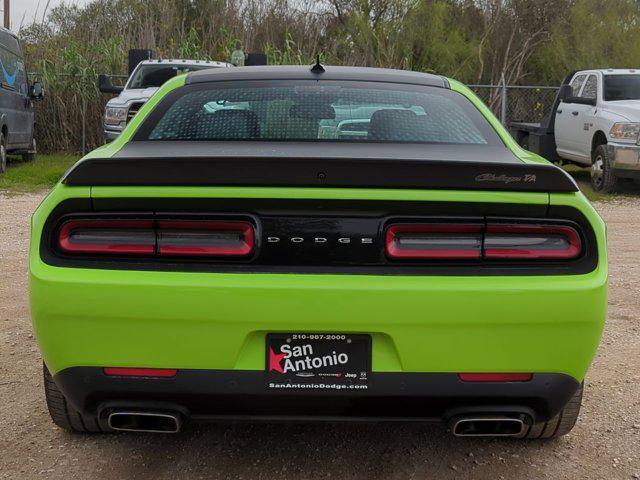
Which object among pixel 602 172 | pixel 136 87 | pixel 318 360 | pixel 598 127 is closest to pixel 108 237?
pixel 318 360

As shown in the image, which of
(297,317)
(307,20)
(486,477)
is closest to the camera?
(297,317)

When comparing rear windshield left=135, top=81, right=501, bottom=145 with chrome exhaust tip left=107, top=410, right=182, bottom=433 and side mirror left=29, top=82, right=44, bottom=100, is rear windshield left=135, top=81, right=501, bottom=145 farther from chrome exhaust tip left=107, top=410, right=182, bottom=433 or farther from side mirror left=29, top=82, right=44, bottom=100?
side mirror left=29, top=82, right=44, bottom=100

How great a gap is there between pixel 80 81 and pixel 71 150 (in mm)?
1480

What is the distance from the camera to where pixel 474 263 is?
2.54 metres

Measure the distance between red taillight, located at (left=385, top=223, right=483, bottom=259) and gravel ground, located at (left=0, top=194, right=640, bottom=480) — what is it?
0.92 metres

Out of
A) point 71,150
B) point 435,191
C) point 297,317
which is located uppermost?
point 435,191

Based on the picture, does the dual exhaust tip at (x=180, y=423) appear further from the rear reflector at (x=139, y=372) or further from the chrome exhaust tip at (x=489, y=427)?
the rear reflector at (x=139, y=372)

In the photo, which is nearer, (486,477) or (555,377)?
(555,377)

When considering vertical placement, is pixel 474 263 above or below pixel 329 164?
below

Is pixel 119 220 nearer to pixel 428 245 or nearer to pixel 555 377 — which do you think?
pixel 428 245

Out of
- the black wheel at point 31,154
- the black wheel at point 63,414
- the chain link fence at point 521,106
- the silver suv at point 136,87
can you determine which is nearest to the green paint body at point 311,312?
the black wheel at point 63,414

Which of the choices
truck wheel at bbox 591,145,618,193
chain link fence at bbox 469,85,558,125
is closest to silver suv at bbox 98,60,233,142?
truck wheel at bbox 591,145,618,193

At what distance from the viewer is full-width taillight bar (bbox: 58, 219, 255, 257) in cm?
253

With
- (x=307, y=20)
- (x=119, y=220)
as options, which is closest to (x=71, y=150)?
(x=307, y=20)
